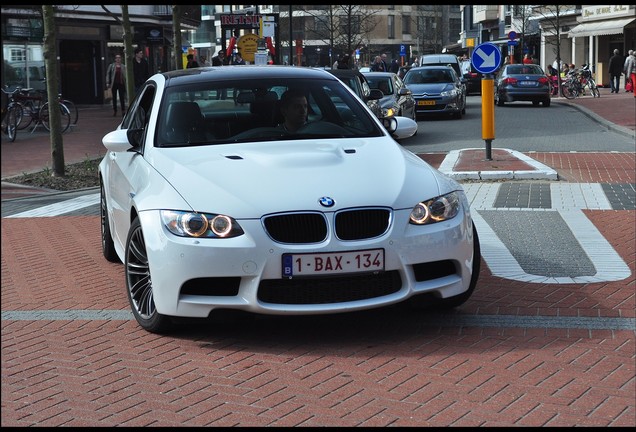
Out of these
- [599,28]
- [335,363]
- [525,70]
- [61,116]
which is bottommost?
[335,363]

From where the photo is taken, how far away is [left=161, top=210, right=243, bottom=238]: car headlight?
4855 mm

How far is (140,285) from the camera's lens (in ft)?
17.9

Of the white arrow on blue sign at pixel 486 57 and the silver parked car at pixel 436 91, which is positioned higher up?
the white arrow on blue sign at pixel 486 57

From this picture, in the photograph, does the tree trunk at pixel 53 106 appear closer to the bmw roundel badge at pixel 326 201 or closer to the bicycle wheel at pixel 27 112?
the bicycle wheel at pixel 27 112

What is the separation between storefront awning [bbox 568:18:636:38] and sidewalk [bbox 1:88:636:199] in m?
18.9

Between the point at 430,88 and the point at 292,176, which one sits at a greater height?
the point at 430,88

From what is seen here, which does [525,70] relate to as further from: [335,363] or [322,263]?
[335,363]

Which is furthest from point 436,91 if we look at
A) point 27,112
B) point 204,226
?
point 204,226

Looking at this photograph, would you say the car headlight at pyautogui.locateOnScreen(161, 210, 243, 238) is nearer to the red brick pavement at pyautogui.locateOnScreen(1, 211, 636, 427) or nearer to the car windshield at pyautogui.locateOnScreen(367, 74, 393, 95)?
the red brick pavement at pyautogui.locateOnScreen(1, 211, 636, 427)

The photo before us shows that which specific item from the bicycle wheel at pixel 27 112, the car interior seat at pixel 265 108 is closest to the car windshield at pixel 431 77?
the bicycle wheel at pixel 27 112

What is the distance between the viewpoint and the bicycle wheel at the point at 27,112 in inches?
819

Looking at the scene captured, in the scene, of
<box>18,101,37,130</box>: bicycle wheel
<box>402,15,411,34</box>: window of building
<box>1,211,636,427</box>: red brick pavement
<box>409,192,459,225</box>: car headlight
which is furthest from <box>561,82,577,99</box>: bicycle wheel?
<box>402,15,411,34</box>: window of building

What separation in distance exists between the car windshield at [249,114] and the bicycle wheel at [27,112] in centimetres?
1484

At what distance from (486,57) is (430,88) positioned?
35.6 feet
